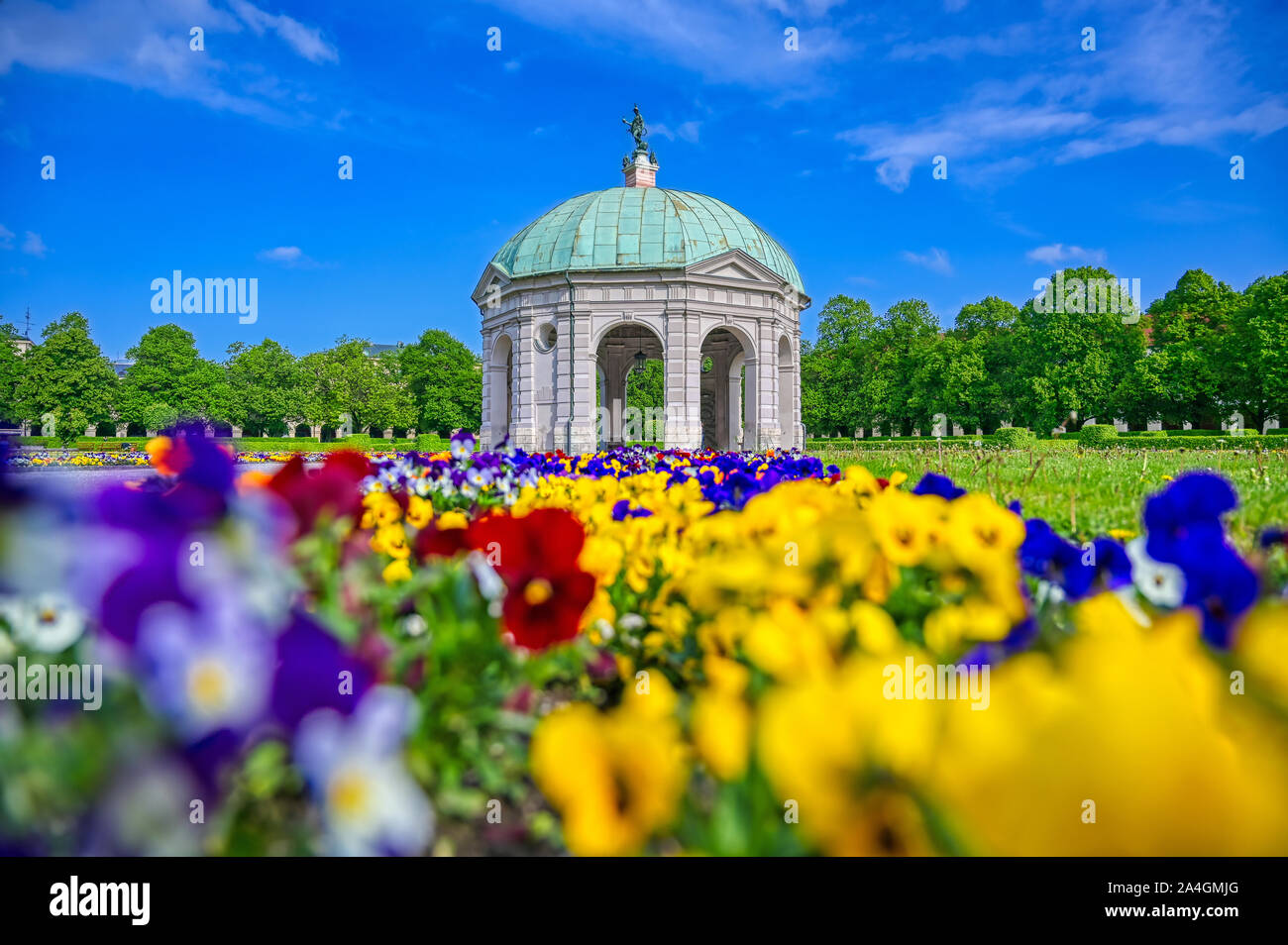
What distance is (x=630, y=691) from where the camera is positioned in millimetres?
1999

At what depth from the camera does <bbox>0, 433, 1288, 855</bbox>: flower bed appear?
2.43 feet

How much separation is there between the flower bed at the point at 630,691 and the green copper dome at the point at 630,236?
21.7 metres

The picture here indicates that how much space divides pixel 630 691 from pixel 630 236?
23092 mm

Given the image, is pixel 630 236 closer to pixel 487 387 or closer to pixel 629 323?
pixel 629 323

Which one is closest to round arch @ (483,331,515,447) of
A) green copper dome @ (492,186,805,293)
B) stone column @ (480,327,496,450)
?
stone column @ (480,327,496,450)

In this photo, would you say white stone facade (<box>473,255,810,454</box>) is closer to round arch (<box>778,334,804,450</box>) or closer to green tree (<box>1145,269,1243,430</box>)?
round arch (<box>778,334,804,450</box>)

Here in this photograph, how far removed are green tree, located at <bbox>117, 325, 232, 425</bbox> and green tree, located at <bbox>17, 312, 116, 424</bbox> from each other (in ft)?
22.5

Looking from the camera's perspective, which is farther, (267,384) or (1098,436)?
(267,384)

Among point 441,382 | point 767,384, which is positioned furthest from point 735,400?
point 441,382

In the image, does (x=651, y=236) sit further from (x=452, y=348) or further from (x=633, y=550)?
(x=452, y=348)

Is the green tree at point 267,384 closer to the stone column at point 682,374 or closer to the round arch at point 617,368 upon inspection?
the round arch at point 617,368

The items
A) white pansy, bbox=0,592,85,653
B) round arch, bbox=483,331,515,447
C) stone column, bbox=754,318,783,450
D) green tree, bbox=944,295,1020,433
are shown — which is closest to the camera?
white pansy, bbox=0,592,85,653

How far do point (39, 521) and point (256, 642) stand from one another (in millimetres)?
480

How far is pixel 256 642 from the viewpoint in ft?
3.29
